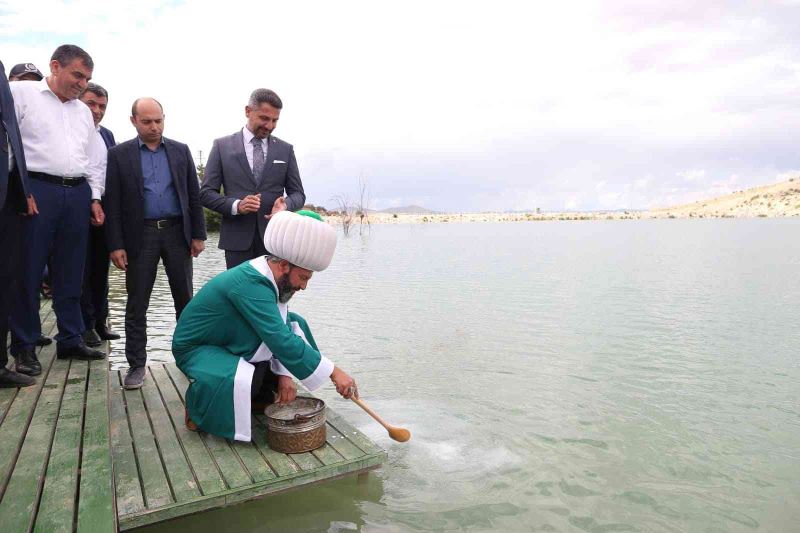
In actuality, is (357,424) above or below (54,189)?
below

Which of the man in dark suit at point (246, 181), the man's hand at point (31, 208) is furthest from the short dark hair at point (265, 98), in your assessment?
the man's hand at point (31, 208)

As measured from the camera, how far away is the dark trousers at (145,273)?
3.67 m

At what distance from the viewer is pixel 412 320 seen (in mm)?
7938

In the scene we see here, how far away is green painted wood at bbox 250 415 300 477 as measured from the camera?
2.70 metres

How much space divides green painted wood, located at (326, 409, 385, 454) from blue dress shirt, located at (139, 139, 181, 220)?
1662mm

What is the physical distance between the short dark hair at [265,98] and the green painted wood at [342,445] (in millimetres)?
2102

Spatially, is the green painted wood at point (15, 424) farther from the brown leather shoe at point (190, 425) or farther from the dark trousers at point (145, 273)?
the brown leather shoe at point (190, 425)

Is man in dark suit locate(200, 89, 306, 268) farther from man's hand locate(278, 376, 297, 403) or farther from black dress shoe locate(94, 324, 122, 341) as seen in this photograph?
black dress shoe locate(94, 324, 122, 341)

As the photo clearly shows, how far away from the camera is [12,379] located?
10.6 ft

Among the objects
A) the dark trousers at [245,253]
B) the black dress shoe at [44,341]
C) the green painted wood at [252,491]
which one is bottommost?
the green painted wood at [252,491]

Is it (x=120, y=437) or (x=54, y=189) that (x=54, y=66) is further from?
(x=120, y=437)

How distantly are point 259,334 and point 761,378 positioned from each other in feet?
15.2

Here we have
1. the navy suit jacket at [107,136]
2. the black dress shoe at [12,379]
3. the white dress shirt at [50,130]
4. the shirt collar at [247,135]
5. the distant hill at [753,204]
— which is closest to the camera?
the black dress shoe at [12,379]

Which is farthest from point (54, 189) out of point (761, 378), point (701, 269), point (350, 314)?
point (701, 269)
